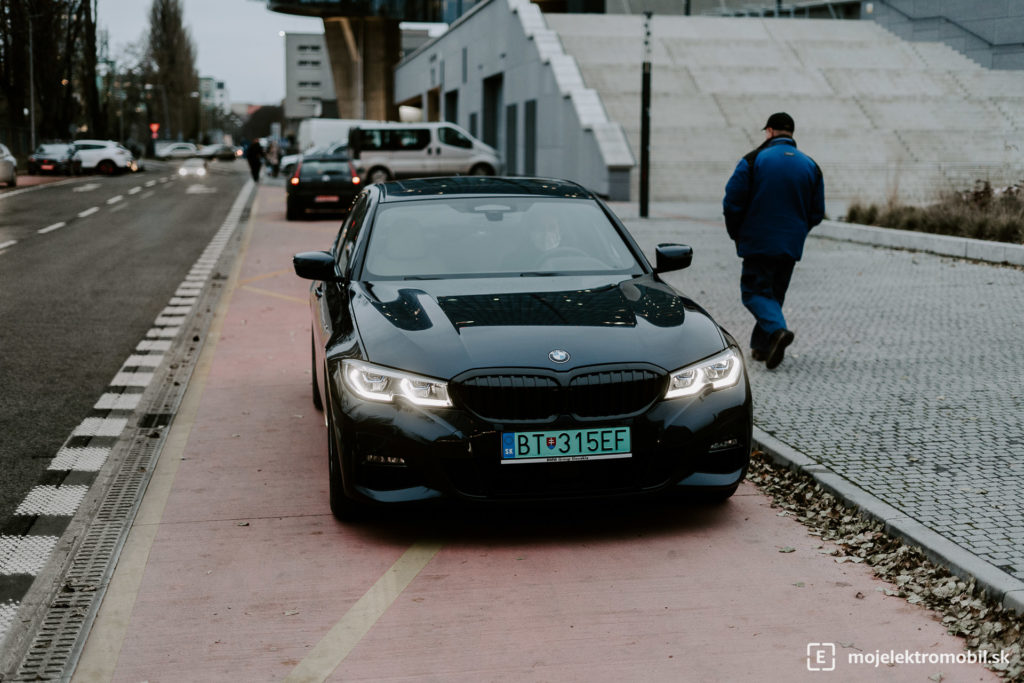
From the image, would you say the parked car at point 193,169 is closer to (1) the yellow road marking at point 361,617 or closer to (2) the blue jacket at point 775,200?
(2) the blue jacket at point 775,200

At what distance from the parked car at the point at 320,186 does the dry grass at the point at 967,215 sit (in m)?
11.2

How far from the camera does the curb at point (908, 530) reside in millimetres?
4352

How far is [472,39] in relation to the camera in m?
49.3

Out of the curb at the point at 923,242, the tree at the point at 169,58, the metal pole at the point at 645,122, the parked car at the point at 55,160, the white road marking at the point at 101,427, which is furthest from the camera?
→ the tree at the point at 169,58

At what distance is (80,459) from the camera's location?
6.64 meters

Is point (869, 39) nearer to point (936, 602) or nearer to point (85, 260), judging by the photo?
point (85, 260)

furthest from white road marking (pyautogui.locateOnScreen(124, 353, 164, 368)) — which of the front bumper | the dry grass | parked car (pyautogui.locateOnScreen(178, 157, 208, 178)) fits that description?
parked car (pyautogui.locateOnScreen(178, 157, 208, 178))

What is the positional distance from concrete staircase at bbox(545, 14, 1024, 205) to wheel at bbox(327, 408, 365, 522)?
23346mm

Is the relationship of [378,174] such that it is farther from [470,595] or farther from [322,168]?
[470,595]

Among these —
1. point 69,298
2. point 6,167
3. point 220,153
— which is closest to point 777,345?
point 69,298

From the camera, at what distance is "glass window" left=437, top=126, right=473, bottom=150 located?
34.4 meters

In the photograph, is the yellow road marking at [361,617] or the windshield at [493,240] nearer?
the yellow road marking at [361,617]

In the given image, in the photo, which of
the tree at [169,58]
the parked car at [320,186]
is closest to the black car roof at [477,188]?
the parked car at [320,186]

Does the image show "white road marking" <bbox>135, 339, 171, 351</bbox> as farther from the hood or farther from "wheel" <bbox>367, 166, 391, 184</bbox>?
"wheel" <bbox>367, 166, 391, 184</bbox>
